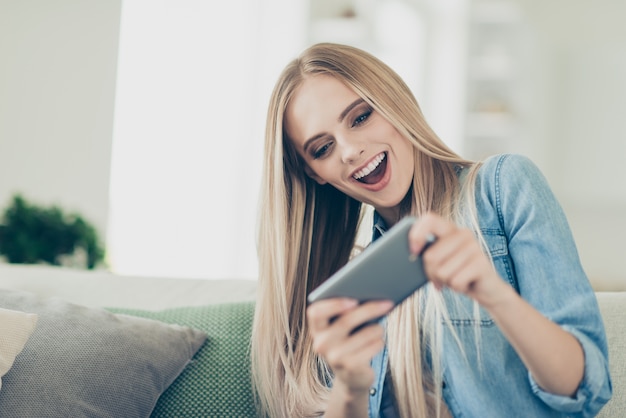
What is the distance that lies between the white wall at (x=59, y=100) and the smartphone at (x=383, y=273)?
9.55 ft

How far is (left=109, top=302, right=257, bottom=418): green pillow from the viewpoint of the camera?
138cm

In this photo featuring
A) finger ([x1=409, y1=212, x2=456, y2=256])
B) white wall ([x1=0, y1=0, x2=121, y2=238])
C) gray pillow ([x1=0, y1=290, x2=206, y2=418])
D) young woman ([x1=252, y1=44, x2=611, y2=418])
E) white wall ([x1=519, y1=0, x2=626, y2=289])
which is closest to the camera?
finger ([x1=409, y1=212, x2=456, y2=256])

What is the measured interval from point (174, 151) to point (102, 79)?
1.60 ft

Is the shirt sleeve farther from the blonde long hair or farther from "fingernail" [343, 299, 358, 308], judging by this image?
"fingernail" [343, 299, 358, 308]

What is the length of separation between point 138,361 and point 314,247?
→ 16.6 inches

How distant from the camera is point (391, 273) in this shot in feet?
2.85

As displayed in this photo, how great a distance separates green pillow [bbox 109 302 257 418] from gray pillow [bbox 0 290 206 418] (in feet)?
0.08

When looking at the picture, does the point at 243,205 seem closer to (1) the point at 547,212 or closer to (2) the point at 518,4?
(2) the point at 518,4

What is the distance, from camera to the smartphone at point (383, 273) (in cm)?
84

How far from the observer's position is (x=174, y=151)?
3916mm

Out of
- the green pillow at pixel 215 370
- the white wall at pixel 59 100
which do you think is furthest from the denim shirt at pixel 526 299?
the white wall at pixel 59 100

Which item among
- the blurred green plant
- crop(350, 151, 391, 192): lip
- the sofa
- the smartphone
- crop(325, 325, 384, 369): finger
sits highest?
crop(350, 151, 391, 192): lip

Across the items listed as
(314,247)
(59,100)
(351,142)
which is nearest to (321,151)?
(351,142)

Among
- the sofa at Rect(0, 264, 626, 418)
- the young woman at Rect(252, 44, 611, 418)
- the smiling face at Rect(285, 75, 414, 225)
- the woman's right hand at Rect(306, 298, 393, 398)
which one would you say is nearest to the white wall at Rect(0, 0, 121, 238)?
the sofa at Rect(0, 264, 626, 418)
